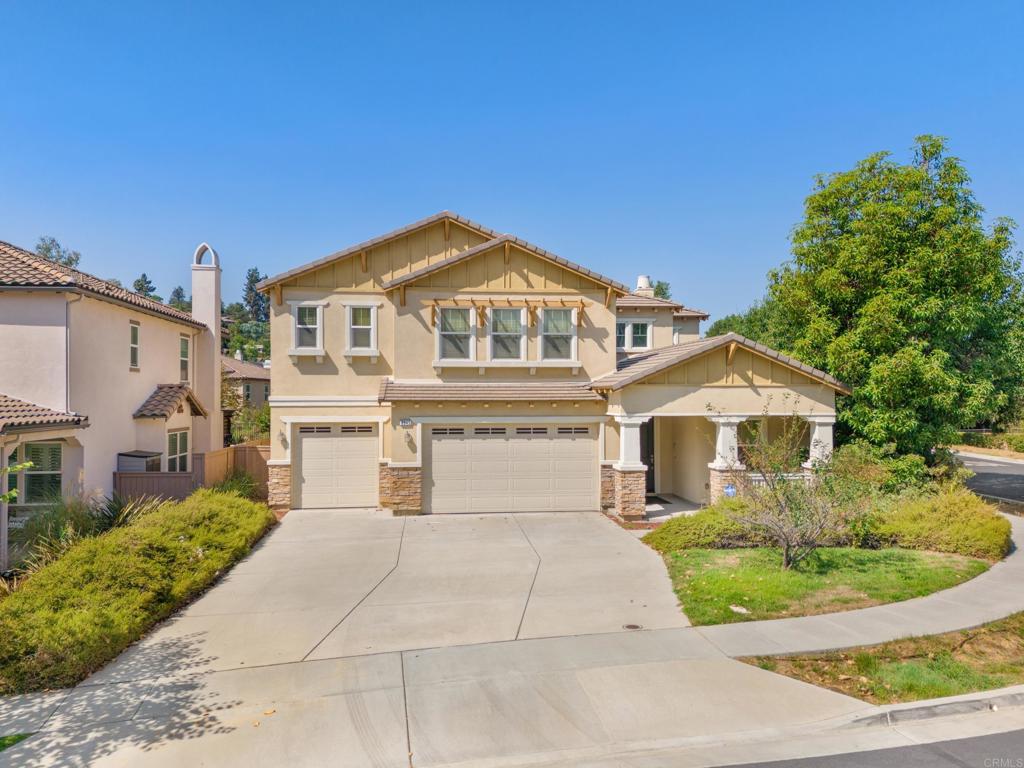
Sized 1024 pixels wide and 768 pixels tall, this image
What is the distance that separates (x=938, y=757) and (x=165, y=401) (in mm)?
17583

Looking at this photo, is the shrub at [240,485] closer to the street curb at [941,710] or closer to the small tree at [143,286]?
the street curb at [941,710]

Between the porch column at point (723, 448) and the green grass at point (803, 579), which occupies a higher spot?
the porch column at point (723, 448)

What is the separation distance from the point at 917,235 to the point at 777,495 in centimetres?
989

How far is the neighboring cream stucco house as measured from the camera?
1277 cm

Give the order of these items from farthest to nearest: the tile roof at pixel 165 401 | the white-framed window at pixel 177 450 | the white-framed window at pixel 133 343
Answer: the white-framed window at pixel 177 450, the tile roof at pixel 165 401, the white-framed window at pixel 133 343

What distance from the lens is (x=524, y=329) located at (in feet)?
54.4

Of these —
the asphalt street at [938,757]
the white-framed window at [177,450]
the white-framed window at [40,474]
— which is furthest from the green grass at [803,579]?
the white-framed window at [177,450]

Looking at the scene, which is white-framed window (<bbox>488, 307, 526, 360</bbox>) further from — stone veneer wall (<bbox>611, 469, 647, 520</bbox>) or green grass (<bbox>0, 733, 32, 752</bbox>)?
green grass (<bbox>0, 733, 32, 752</bbox>)

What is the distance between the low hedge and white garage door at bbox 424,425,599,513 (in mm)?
Result: 5033

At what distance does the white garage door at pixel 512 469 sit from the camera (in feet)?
51.7

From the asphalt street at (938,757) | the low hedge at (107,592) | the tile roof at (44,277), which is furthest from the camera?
the tile roof at (44,277)

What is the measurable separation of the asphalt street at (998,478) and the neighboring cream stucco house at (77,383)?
26810 mm

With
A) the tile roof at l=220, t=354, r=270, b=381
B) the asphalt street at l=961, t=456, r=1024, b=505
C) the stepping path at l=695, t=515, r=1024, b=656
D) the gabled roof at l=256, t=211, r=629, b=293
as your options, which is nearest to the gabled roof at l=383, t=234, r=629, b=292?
the gabled roof at l=256, t=211, r=629, b=293

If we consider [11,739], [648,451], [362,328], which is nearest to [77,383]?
[362,328]
